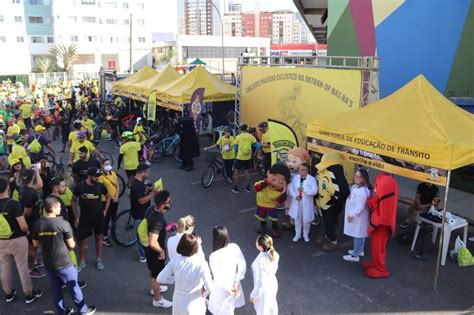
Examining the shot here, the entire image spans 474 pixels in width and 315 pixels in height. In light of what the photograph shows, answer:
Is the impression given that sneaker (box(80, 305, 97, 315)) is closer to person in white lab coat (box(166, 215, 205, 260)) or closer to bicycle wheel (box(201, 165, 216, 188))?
person in white lab coat (box(166, 215, 205, 260))

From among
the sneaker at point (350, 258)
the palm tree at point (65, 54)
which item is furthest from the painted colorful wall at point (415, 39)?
the palm tree at point (65, 54)

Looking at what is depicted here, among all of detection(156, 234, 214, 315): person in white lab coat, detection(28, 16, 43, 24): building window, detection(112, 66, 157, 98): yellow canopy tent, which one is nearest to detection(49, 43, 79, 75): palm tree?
detection(28, 16, 43, 24): building window

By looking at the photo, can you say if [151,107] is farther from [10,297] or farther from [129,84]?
[10,297]

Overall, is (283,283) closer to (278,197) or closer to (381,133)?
(278,197)

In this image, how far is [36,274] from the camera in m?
6.21

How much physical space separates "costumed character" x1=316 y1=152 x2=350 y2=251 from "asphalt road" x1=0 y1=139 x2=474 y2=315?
36 centimetres

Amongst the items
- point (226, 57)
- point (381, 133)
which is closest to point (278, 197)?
point (381, 133)

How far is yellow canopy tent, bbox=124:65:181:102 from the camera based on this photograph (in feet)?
51.8

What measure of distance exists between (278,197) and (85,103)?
16242mm

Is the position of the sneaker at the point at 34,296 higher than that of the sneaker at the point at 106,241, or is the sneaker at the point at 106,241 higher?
the sneaker at the point at 106,241

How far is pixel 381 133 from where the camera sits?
6.46 metres

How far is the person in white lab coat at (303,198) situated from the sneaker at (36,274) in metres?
4.19

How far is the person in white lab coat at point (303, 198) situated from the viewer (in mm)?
7078

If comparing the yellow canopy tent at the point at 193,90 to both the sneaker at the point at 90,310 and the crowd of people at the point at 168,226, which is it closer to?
the crowd of people at the point at 168,226
